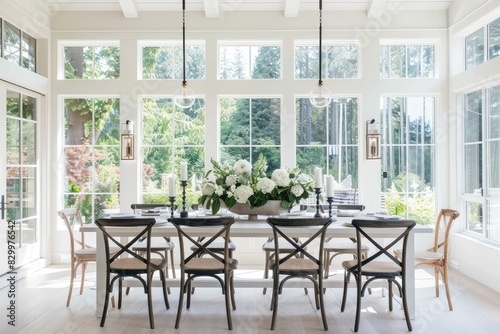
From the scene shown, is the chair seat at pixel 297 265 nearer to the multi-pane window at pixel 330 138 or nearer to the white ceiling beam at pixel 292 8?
the multi-pane window at pixel 330 138

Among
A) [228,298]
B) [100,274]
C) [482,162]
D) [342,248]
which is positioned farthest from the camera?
[482,162]

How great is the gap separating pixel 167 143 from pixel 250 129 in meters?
1.17

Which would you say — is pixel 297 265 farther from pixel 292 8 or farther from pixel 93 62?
pixel 93 62

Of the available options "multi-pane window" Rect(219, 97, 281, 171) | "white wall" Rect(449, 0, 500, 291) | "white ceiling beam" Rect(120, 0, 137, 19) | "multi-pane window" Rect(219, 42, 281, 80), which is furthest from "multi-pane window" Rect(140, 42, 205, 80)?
"white wall" Rect(449, 0, 500, 291)

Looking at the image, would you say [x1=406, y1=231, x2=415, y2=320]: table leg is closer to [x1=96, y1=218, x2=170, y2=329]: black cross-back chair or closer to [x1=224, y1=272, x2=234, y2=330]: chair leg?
[x1=224, y1=272, x2=234, y2=330]: chair leg

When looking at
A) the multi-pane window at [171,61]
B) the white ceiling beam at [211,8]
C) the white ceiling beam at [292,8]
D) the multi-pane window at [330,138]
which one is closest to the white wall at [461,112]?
the multi-pane window at [330,138]

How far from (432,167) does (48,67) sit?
5.38 meters

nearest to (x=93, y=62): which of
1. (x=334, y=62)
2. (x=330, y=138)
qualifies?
(x=334, y=62)

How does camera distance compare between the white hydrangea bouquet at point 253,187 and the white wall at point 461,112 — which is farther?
the white wall at point 461,112

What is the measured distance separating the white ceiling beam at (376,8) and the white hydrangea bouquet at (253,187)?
2985 mm

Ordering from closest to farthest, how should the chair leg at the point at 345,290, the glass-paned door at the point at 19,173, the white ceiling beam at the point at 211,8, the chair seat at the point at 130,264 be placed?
the chair seat at the point at 130,264 → the chair leg at the point at 345,290 → the glass-paned door at the point at 19,173 → the white ceiling beam at the point at 211,8

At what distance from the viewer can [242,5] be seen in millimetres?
5758

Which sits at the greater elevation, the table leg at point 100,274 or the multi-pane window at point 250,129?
the multi-pane window at point 250,129

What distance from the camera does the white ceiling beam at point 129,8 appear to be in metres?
5.57
